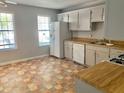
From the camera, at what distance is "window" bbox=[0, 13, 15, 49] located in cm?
447

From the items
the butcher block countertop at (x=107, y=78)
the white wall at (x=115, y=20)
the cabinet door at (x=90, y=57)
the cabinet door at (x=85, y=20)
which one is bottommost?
the cabinet door at (x=90, y=57)

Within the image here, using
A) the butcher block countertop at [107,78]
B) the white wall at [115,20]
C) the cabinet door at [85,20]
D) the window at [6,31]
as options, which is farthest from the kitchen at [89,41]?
the window at [6,31]

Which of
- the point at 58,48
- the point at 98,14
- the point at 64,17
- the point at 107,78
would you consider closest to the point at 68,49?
the point at 58,48

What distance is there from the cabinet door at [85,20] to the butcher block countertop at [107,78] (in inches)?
122

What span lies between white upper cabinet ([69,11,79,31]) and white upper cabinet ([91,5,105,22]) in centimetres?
85

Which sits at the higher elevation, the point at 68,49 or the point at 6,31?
the point at 6,31

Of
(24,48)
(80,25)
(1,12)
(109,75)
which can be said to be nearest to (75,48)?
(80,25)

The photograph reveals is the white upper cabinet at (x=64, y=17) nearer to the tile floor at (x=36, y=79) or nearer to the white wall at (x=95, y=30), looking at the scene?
the white wall at (x=95, y=30)

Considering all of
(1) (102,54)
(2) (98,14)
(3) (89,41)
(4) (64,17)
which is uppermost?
(4) (64,17)

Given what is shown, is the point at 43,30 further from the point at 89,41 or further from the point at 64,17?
the point at 89,41

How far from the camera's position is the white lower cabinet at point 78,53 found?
429cm

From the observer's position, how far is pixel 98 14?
12.7 ft

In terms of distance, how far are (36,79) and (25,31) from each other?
2.50 meters

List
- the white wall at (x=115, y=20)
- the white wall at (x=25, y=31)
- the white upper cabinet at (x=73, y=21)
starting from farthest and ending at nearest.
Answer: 1. the white upper cabinet at (x=73, y=21)
2. the white wall at (x=25, y=31)
3. the white wall at (x=115, y=20)
